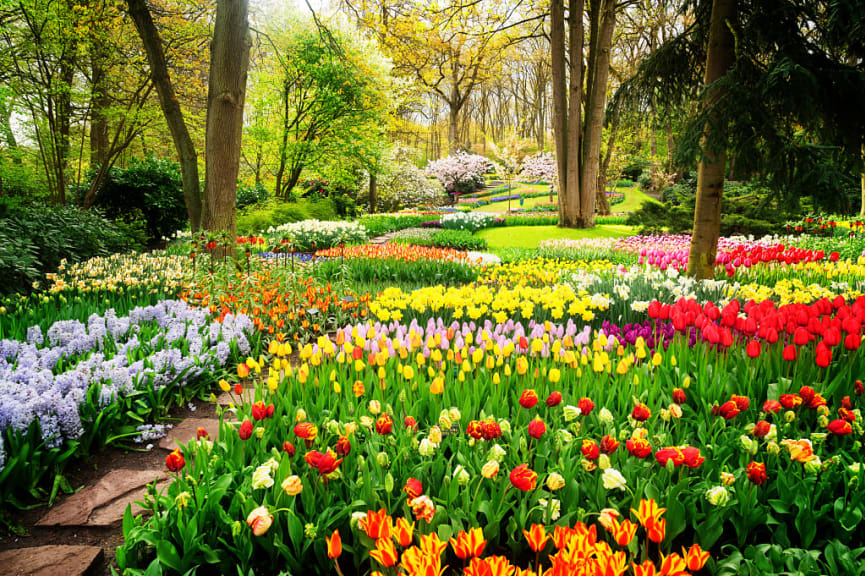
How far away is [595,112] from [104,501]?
14.5m

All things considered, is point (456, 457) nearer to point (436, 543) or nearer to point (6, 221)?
point (436, 543)

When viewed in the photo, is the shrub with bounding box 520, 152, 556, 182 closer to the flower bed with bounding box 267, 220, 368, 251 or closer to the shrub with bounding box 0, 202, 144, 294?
the flower bed with bounding box 267, 220, 368, 251

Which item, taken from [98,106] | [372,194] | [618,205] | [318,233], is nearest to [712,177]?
[318,233]

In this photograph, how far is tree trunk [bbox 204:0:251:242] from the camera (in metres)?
5.68

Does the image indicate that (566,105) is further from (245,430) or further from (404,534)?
(404,534)

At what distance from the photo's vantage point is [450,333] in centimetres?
257

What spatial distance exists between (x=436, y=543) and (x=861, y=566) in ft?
3.81

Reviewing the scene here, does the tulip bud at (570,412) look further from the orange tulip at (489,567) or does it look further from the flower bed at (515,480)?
the orange tulip at (489,567)

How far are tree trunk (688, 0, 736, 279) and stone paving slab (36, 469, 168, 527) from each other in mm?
5452

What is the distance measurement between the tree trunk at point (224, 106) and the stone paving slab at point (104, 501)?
3994 mm

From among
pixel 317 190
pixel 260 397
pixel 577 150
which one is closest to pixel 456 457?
pixel 260 397

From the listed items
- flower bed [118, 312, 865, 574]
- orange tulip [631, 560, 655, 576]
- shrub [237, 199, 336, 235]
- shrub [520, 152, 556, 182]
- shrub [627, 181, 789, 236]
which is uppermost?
shrub [520, 152, 556, 182]

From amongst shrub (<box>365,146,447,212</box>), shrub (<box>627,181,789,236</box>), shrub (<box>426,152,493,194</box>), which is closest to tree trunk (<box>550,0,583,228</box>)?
shrub (<box>627,181,789,236</box>)

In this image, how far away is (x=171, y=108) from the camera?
21.9 feet
